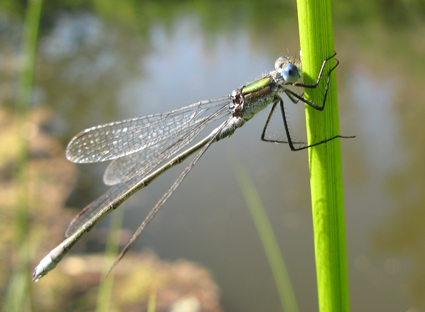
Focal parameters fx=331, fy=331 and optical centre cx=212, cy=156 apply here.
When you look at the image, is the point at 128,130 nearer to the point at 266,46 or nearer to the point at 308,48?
the point at 308,48

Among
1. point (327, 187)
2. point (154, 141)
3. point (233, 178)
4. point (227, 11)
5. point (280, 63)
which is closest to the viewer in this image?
point (327, 187)

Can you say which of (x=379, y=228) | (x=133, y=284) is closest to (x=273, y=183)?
(x=379, y=228)

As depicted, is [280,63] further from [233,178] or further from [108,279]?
[233,178]

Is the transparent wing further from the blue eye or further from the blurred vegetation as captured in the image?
the blurred vegetation

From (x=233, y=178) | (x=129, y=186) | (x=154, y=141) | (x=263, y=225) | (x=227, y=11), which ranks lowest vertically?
(x=233, y=178)

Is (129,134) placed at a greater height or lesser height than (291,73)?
lesser

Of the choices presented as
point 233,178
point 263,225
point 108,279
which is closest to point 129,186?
point 108,279

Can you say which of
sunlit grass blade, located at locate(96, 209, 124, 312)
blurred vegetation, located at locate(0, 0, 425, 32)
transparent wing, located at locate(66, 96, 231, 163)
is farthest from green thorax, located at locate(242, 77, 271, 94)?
blurred vegetation, located at locate(0, 0, 425, 32)
